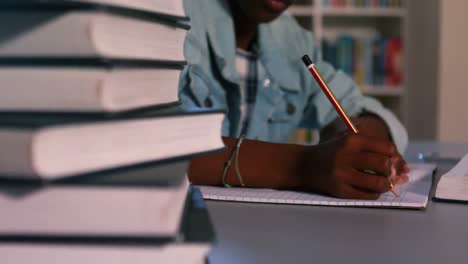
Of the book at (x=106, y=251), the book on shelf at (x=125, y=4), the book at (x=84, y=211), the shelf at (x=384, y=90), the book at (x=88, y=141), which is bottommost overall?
the shelf at (x=384, y=90)

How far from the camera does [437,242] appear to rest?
620mm

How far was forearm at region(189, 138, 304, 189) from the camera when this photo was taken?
87cm

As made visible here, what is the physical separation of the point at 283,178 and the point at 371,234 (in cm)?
23

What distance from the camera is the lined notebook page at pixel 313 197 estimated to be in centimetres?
77

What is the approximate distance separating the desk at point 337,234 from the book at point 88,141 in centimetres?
13

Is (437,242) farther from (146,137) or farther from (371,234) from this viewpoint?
(146,137)

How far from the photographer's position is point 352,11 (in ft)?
10.9

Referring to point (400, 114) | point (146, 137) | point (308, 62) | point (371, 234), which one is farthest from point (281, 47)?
point (400, 114)

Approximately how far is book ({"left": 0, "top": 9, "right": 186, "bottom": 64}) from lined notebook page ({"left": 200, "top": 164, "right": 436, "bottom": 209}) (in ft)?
1.17

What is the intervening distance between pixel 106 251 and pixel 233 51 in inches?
36.3

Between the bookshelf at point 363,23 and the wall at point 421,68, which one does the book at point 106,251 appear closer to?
the bookshelf at point 363,23

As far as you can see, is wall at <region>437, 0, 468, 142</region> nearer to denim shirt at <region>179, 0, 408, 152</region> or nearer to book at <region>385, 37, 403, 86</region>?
book at <region>385, 37, 403, 86</region>

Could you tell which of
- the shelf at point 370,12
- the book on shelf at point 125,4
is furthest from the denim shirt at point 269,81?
the shelf at point 370,12

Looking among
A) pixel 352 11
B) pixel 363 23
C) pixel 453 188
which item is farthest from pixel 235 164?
pixel 363 23
